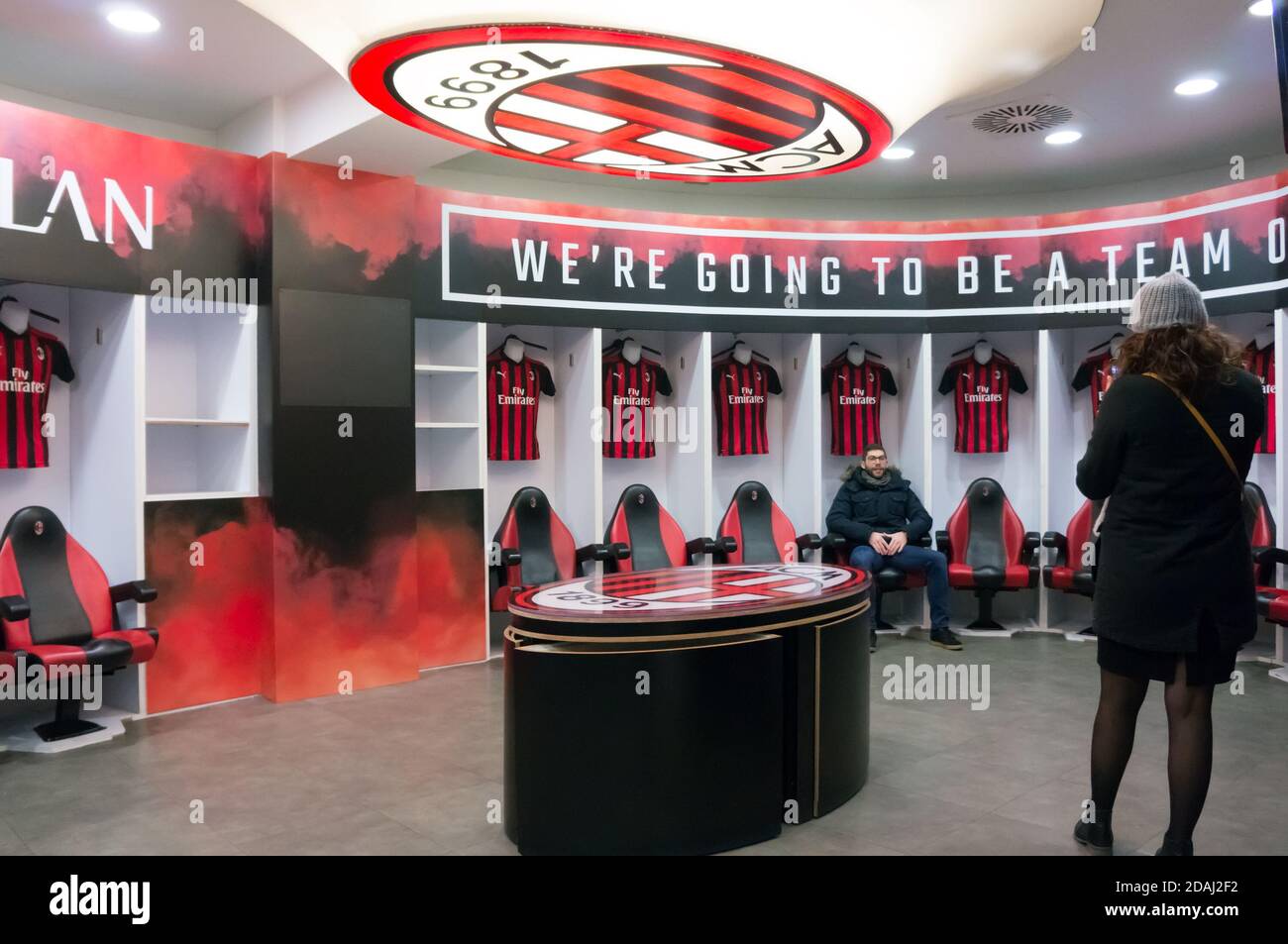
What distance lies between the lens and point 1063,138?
625cm

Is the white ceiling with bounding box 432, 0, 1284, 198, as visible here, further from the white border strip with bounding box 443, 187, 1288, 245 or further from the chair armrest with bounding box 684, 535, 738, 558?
the chair armrest with bounding box 684, 535, 738, 558

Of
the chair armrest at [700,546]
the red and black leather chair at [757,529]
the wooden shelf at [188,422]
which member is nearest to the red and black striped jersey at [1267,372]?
the red and black leather chair at [757,529]

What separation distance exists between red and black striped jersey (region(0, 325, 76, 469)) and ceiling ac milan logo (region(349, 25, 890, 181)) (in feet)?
8.60

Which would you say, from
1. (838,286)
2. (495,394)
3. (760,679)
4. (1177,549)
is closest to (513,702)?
(760,679)

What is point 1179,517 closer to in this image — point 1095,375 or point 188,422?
point 188,422

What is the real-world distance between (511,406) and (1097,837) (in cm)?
438

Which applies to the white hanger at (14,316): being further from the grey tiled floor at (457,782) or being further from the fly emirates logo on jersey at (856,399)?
the fly emirates logo on jersey at (856,399)

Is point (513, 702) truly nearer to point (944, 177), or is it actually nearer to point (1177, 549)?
point (1177, 549)

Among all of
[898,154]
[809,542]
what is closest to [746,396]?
[809,542]

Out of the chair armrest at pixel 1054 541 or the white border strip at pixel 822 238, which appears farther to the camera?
the chair armrest at pixel 1054 541

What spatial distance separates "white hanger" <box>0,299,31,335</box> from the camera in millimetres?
4770

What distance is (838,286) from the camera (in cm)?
701

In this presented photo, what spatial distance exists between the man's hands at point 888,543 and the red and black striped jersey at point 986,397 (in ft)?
4.34

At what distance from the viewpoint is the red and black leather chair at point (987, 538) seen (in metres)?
6.81
